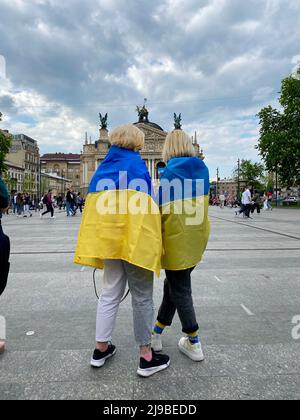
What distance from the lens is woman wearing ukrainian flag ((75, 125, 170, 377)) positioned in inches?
97.0

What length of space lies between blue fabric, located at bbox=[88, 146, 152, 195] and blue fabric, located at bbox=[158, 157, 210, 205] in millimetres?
181

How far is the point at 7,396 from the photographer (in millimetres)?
2209

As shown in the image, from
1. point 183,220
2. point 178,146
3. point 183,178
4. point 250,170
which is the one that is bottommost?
point 183,220

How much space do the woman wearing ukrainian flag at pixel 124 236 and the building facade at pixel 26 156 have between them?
3547 inches

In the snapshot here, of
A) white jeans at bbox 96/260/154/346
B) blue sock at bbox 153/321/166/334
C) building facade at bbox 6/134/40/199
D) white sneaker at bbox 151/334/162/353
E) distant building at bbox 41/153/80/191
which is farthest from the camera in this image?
distant building at bbox 41/153/80/191

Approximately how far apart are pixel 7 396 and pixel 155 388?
1008mm

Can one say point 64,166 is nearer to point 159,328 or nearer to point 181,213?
point 159,328

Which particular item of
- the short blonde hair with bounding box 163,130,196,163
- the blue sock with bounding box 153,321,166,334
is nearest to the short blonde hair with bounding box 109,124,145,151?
the short blonde hair with bounding box 163,130,196,163

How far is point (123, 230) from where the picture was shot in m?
2.51
